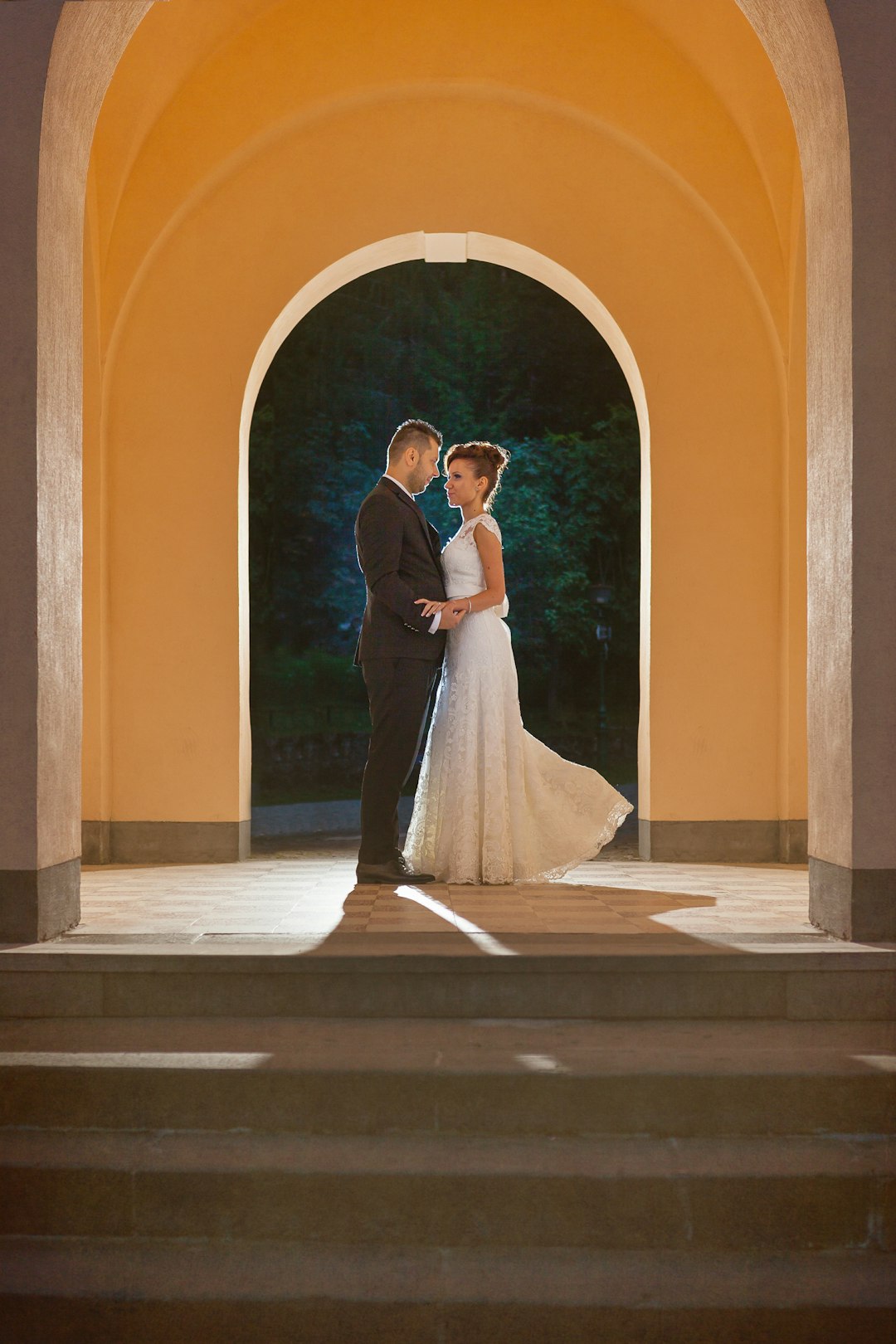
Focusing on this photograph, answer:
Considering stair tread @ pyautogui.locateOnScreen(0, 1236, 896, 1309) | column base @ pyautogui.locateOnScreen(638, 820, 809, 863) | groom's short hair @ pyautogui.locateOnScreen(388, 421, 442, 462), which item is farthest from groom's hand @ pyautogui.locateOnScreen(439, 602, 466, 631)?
stair tread @ pyautogui.locateOnScreen(0, 1236, 896, 1309)

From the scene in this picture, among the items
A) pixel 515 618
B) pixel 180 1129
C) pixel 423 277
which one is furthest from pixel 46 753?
pixel 423 277

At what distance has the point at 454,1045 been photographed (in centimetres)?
348

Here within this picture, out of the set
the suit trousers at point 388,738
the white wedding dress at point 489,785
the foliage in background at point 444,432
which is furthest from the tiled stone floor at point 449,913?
the foliage in background at point 444,432

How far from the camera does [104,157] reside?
6926mm

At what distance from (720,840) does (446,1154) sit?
14.4 ft

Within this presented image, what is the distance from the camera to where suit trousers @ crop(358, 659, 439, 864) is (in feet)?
18.8

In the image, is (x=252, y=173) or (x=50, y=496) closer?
(x=50, y=496)

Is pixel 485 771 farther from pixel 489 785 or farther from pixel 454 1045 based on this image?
pixel 454 1045

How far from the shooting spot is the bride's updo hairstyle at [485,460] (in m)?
5.98

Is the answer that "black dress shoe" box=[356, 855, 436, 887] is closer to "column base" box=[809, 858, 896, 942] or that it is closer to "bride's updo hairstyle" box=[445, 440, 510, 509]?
"bride's updo hairstyle" box=[445, 440, 510, 509]

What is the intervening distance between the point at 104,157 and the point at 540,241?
2602 millimetres

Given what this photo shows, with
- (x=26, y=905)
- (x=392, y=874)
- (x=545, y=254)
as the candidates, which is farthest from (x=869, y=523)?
(x=545, y=254)

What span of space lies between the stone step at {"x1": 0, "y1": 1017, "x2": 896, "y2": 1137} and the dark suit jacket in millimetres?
2614

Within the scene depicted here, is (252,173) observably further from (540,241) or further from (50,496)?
(50,496)
